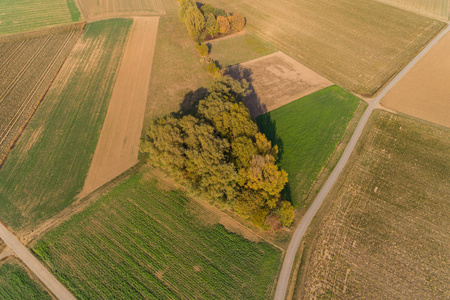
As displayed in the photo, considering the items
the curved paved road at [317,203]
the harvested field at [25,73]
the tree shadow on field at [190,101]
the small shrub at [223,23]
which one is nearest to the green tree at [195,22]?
the small shrub at [223,23]

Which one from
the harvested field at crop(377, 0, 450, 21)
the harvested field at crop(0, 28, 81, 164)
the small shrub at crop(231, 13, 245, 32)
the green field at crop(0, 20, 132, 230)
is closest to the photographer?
the green field at crop(0, 20, 132, 230)

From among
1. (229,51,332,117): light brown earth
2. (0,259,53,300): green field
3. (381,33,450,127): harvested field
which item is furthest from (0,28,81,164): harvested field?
(381,33,450,127): harvested field

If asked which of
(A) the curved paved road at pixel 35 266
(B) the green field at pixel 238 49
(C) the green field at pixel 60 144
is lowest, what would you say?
(A) the curved paved road at pixel 35 266

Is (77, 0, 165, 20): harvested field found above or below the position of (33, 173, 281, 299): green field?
above

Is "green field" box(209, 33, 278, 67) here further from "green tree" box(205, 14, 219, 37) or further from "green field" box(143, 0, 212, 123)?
"green field" box(143, 0, 212, 123)

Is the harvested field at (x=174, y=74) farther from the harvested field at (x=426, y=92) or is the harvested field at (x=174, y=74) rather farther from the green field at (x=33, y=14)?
the harvested field at (x=426, y=92)
